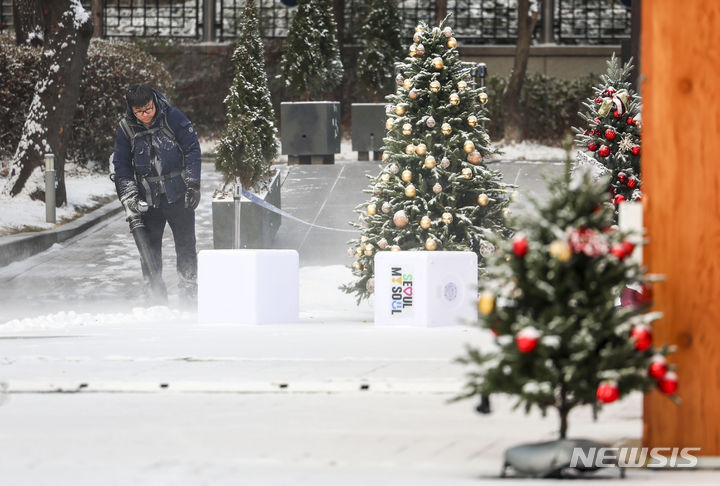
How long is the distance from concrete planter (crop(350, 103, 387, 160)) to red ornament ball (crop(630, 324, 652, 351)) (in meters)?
21.7

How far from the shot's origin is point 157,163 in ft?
45.1

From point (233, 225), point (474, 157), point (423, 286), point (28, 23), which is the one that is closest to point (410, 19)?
point (28, 23)

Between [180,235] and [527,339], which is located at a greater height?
[527,339]

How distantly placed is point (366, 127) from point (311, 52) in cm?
204

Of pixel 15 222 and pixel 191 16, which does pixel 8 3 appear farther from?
pixel 15 222

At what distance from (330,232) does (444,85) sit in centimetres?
729

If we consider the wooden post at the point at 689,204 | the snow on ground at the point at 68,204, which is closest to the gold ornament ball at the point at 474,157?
the wooden post at the point at 689,204

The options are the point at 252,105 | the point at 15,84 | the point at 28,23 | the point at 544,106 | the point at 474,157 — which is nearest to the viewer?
the point at 474,157

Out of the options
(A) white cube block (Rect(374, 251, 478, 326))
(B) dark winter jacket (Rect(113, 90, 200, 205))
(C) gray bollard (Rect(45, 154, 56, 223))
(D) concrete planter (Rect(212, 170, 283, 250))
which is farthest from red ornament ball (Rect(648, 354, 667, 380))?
(C) gray bollard (Rect(45, 154, 56, 223))

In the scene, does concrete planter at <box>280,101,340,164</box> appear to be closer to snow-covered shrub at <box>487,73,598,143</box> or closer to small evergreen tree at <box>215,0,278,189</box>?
small evergreen tree at <box>215,0,278,189</box>

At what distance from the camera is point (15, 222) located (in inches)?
796

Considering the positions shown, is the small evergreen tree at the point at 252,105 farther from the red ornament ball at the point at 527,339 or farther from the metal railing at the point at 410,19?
the metal railing at the point at 410,19

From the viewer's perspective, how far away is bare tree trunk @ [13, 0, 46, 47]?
24875mm

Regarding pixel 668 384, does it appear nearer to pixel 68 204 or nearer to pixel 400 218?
pixel 400 218
